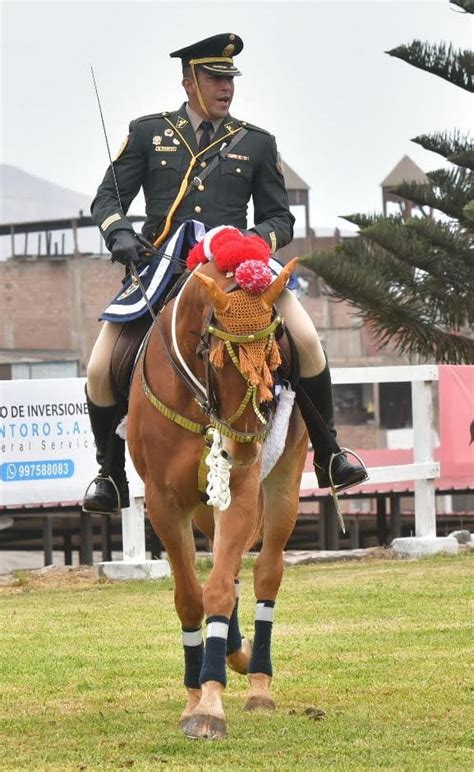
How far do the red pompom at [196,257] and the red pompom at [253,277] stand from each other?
58 centimetres

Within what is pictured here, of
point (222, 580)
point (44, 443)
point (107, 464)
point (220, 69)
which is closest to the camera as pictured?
point (222, 580)

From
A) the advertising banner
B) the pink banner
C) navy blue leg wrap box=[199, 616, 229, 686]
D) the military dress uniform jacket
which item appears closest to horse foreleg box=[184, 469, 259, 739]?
navy blue leg wrap box=[199, 616, 229, 686]

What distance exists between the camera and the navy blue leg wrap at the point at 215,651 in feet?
25.9

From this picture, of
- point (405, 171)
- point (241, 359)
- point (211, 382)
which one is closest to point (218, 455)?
point (211, 382)

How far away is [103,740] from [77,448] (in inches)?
312

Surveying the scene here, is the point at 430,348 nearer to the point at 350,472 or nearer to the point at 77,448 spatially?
the point at 77,448

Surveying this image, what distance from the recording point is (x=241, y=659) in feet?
31.1

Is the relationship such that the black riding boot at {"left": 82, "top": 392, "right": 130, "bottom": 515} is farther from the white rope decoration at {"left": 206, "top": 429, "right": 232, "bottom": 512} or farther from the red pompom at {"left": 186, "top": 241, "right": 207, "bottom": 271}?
the white rope decoration at {"left": 206, "top": 429, "right": 232, "bottom": 512}

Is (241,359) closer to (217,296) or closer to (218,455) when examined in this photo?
(217,296)

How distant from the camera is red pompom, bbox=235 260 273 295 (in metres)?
7.57

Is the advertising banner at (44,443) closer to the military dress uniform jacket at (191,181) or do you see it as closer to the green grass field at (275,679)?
the green grass field at (275,679)

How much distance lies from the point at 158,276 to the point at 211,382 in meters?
1.26

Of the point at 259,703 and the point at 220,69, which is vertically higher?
the point at 220,69

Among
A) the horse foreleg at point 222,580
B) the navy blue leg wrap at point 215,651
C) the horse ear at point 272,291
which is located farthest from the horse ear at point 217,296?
the navy blue leg wrap at point 215,651
